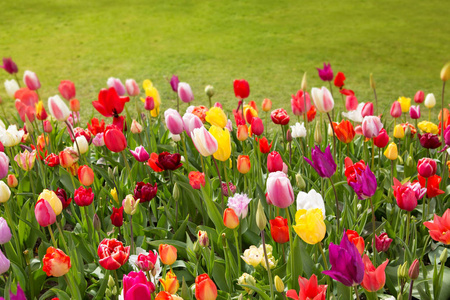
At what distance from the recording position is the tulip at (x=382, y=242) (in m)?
1.40

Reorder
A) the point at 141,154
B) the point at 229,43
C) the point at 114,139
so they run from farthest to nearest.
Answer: the point at 229,43 < the point at 141,154 < the point at 114,139

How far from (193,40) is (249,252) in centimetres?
498

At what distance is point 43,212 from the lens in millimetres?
1236

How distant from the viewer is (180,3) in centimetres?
746

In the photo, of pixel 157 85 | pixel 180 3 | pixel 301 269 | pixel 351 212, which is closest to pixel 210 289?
pixel 301 269

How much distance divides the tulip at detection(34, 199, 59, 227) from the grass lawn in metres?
2.86

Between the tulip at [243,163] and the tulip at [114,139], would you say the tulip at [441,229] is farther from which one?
the tulip at [114,139]

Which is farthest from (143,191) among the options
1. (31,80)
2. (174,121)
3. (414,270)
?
(31,80)

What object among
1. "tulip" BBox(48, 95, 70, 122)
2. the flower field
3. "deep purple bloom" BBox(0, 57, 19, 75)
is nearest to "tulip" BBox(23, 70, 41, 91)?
"deep purple bloom" BBox(0, 57, 19, 75)

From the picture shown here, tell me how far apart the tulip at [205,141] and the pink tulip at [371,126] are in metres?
0.59

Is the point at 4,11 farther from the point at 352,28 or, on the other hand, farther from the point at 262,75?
the point at 352,28

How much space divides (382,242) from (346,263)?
1.75ft

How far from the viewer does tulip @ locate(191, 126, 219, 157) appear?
4.65ft

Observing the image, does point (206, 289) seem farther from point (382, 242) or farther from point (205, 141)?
point (382, 242)
